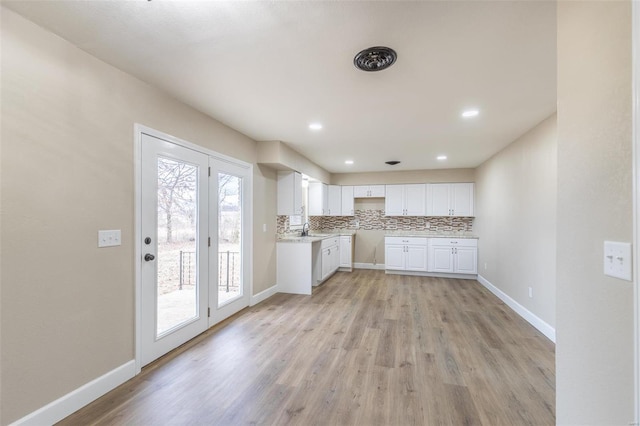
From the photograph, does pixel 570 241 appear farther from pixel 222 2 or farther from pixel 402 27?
pixel 222 2

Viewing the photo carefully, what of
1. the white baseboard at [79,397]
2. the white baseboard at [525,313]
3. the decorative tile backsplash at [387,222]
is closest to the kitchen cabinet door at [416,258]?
the decorative tile backsplash at [387,222]

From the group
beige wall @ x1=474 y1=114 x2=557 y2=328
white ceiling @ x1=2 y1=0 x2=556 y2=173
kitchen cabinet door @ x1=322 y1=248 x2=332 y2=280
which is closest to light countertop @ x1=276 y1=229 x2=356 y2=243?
kitchen cabinet door @ x1=322 y1=248 x2=332 y2=280

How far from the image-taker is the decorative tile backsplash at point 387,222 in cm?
673

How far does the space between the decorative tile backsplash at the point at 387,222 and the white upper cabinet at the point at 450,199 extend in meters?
0.37

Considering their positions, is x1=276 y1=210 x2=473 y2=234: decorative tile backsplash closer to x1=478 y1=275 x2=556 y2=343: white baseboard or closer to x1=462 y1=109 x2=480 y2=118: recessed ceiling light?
x1=478 y1=275 x2=556 y2=343: white baseboard

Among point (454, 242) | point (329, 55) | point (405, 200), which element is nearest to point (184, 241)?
point (329, 55)

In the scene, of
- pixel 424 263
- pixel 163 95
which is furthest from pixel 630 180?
pixel 424 263

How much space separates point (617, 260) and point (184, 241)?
3.07 meters

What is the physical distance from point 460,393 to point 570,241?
59.3 inches

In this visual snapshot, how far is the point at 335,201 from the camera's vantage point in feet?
24.1

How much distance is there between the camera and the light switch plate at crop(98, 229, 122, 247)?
82.0 inches

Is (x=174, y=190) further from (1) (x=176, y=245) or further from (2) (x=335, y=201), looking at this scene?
(2) (x=335, y=201)

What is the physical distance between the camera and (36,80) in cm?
172

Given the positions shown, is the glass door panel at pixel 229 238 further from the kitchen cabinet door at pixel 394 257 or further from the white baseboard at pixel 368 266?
the white baseboard at pixel 368 266
